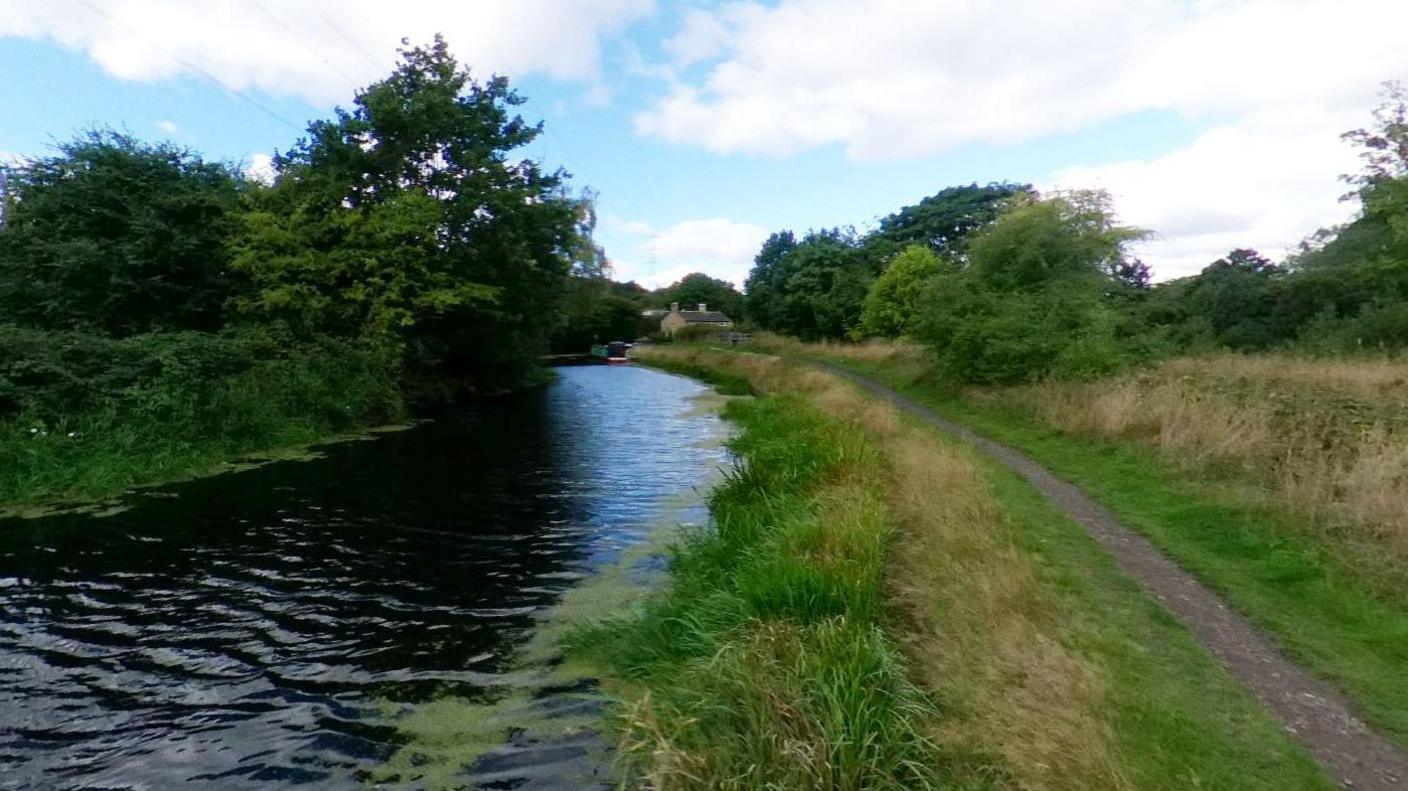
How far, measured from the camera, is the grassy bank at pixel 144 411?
13461 mm

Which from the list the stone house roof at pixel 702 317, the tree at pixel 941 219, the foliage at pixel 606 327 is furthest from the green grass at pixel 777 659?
the stone house roof at pixel 702 317

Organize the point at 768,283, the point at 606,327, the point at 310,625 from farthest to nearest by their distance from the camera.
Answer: the point at 606,327
the point at 768,283
the point at 310,625

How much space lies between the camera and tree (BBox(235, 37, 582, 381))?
23.3 metres

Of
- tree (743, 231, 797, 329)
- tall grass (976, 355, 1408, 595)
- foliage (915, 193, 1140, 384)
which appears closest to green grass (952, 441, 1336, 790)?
tall grass (976, 355, 1408, 595)

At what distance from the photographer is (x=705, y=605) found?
22.4ft

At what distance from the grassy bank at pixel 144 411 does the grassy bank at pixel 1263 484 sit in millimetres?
15943

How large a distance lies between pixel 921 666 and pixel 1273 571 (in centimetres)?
428

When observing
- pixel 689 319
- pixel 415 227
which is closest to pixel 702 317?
pixel 689 319

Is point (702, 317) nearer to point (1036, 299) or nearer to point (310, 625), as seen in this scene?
point (1036, 299)

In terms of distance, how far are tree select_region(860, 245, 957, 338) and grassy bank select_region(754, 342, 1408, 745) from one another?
77.4 ft

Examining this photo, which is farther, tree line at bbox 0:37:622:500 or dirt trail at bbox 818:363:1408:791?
tree line at bbox 0:37:622:500

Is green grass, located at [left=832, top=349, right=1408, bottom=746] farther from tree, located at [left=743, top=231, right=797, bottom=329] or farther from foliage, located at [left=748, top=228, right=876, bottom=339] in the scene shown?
tree, located at [left=743, top=231, right=797, bottom=329]

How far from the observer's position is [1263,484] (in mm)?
9781

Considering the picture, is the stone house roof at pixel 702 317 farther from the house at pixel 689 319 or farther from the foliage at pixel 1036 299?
the foliage at pixel 1036 299
